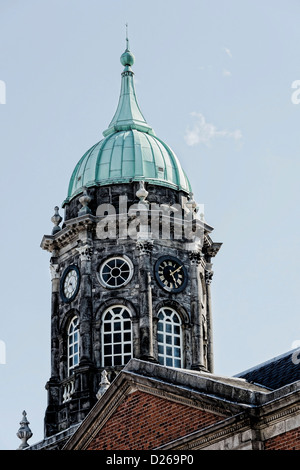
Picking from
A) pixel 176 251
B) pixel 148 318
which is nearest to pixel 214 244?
pixel 176 251

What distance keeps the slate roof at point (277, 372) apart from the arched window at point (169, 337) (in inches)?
527

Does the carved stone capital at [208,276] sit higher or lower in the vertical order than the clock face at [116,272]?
higher

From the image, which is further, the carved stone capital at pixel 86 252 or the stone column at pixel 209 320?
the stone column at pixel 209 320

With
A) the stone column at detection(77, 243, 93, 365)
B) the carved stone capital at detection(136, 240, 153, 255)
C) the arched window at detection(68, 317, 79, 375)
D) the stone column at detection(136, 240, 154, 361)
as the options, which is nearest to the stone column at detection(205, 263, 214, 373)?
the stone column at detection(136, 240, 154, 361)

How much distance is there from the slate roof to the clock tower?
13215 millimetres

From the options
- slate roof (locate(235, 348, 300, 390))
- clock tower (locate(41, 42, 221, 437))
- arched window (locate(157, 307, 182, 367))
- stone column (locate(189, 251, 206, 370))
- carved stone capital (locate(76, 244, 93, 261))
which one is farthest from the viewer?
carved stone capital (locate(76, 244, 93, 261))

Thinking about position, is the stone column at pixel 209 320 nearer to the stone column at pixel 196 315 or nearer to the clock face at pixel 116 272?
the stone column at pixel 196 315

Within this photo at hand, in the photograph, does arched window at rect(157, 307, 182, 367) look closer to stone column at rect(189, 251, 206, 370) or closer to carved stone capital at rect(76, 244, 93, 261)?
stone column at rect(189, 251, 206, 370)

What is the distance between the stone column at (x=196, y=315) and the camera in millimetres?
48125

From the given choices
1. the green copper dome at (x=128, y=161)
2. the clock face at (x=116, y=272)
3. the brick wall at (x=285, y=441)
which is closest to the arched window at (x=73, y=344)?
the clock face at (x=116, y=272)

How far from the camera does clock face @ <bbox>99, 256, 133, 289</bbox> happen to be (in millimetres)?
48469
